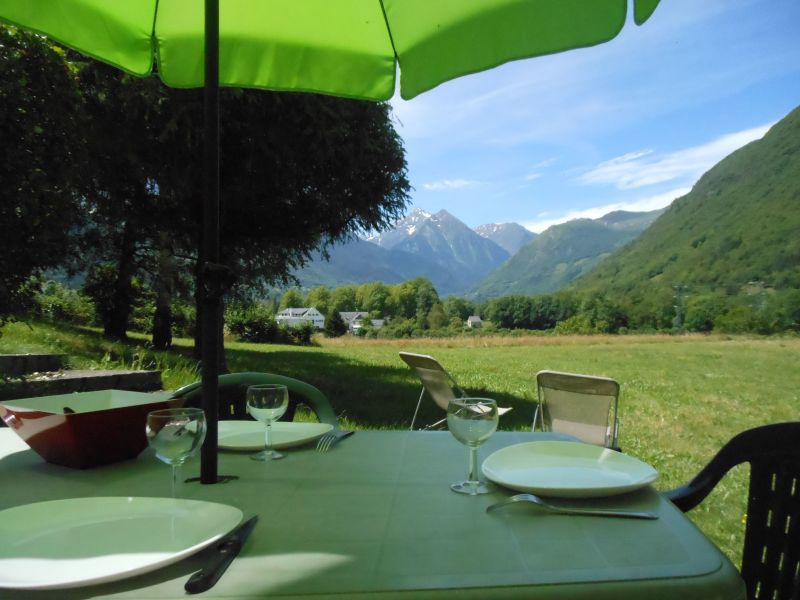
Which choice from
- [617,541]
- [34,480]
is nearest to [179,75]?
[34,480]

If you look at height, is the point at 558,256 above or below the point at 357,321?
above

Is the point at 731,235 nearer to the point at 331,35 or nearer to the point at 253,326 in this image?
the point at 253,326

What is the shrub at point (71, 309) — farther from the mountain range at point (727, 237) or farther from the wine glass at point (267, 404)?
the wine glass at point (267, 404)

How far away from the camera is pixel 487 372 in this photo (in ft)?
34.8

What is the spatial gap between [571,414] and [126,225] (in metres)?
5.74

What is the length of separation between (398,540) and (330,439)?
53cm

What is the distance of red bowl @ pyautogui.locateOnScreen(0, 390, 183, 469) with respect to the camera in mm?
940

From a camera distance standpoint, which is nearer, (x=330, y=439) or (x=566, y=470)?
(x=566, y=470)

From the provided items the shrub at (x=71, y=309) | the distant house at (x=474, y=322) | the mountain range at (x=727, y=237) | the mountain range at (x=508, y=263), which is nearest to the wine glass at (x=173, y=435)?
the mountain range at (x=727, y=237)

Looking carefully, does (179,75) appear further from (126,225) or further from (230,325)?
(230,325)

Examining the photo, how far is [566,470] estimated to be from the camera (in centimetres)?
98

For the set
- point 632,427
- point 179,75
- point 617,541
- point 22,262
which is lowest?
point 632,427

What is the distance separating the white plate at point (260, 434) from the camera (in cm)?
115

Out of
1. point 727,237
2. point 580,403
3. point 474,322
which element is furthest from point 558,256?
point 580,403
